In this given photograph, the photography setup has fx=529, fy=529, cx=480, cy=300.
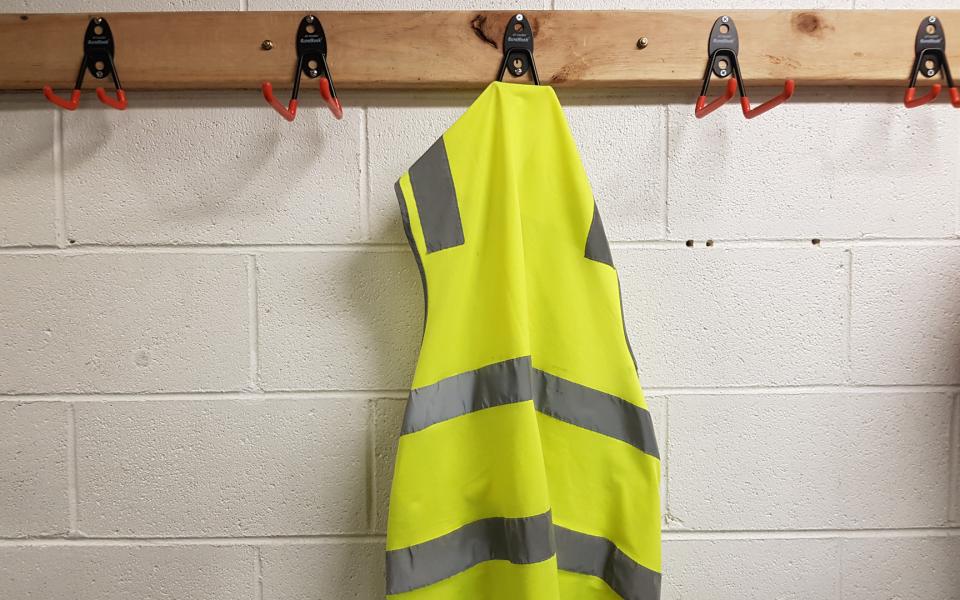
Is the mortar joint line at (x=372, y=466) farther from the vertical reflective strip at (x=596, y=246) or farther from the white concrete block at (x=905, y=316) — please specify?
the white concrete block at (x=905, y=316)

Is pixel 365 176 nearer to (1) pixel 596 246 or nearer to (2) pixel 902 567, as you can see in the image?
(1) pixel 596 246

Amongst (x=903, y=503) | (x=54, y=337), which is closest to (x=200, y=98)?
(x=54, y=337)

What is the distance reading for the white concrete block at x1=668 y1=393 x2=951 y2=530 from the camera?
874mm

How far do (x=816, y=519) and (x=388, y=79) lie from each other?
3.25ft

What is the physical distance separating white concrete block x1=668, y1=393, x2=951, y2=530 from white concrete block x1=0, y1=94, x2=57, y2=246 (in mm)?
1066

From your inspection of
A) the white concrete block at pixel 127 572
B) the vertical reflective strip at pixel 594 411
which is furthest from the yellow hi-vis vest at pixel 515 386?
the white concrete block at pixel 127 572

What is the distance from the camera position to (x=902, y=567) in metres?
0.88

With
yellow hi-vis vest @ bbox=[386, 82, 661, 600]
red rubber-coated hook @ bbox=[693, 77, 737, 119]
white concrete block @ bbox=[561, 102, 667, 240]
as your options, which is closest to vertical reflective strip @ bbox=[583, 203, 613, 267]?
yellow hi-vis vest @ bbox=[386, 82, 661, 600]

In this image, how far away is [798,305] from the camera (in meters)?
0.87

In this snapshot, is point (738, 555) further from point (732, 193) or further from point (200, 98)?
point (200, 98)

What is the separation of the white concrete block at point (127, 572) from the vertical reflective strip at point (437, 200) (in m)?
0.61

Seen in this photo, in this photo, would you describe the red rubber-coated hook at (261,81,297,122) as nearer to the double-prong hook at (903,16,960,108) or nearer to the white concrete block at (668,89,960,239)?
the white concrete block at (668,89,960,239)

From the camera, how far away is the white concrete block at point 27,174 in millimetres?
847

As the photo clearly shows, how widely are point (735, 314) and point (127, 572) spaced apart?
1082mm
